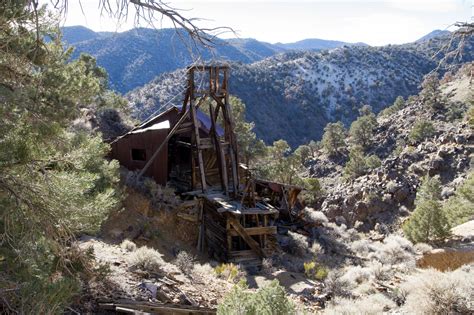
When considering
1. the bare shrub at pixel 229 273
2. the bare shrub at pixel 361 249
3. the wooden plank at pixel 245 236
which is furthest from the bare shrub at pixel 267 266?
the bare shrub at pixel 361 249

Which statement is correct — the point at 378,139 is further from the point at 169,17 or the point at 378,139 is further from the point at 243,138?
the point at 169,17

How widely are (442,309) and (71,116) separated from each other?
7.54 metres

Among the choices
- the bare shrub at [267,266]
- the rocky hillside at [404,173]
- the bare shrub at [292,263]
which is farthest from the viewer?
the rocky hillside at [404,173]

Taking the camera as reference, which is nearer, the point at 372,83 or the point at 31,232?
the point at 31,232

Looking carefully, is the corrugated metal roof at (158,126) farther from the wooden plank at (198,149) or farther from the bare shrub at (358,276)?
the bare shrub at (358,276)

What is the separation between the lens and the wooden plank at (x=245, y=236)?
11906 millimetres

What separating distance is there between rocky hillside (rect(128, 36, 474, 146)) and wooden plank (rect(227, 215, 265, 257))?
62.7 m

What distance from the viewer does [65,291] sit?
4512 millimetres


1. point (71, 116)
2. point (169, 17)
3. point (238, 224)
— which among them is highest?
point (169, 17)

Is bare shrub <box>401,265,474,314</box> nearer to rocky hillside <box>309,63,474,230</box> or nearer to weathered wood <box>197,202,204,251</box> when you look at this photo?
weathered wood <box>197,202,204,251</box>

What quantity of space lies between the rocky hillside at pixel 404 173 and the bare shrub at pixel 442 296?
24.5 m

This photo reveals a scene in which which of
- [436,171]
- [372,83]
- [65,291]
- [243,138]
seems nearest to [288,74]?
[372,83]

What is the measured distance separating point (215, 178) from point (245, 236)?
167 inches

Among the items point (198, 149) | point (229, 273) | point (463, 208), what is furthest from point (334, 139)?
point (229, 273)
